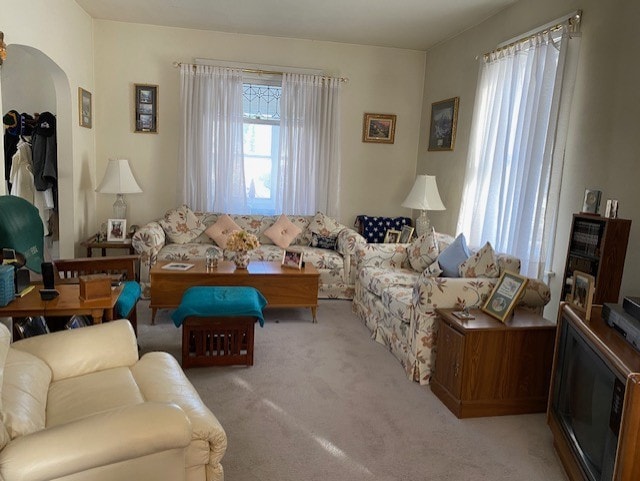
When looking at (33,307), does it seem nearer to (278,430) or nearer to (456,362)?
(278,430)

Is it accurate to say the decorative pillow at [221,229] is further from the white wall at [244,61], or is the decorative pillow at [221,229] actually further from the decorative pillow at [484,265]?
the decorative pillow at [484,265]

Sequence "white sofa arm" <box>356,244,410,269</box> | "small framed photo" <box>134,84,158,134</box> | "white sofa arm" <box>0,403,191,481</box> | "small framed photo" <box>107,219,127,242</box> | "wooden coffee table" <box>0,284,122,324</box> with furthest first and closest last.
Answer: "small framed photo" <box>134,84,158,134</box> → "small framed photo" <box>107,219,127,242</box> → "white sofa arm" <box>356,244,410,269</box> → "wooden coffee table" <box>0,284,122,324</box> → "white sofa arm" <box>0,403,191,481</box>

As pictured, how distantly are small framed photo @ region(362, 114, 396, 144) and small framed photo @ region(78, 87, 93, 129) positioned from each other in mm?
3006

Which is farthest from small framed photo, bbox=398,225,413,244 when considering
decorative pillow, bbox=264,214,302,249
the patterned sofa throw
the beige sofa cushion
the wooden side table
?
the beige sofa cushion

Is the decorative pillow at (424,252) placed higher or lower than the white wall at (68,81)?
Result: lower

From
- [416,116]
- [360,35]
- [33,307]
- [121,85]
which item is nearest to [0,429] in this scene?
[33,307]

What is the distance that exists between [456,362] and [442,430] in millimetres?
374

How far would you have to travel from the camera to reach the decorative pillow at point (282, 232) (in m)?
4.99

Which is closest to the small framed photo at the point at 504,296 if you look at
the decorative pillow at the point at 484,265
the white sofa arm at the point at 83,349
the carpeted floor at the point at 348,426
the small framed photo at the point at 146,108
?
the decorative pillow at the point at 484,265

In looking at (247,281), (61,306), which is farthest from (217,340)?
(61,306)

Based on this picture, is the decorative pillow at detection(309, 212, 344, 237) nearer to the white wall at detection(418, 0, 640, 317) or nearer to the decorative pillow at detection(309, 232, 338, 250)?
the decorative pillow at detection(309, 232, 338, 250)

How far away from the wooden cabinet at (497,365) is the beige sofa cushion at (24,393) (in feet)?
6.58

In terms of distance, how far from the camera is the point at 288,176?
5328 mm

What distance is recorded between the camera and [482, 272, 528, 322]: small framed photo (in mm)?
2674
